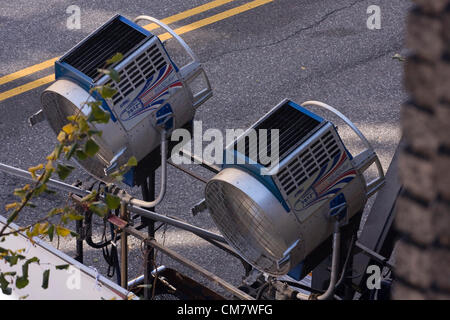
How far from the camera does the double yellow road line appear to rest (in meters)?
6.77

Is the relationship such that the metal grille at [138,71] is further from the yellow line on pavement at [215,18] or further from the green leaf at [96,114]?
the yellow line on pavement at [215,18]

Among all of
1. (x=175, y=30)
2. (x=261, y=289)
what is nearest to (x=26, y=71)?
(x=175, y=30)

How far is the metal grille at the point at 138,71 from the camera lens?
3.35m

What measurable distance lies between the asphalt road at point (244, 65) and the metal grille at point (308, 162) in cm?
225

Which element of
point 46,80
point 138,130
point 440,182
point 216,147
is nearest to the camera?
point 440,182

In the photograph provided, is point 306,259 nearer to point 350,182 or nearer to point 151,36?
point 350,182

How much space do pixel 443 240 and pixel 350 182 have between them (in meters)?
1.56

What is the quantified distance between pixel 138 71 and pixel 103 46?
0.25 meters

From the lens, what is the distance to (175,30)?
7336 mm

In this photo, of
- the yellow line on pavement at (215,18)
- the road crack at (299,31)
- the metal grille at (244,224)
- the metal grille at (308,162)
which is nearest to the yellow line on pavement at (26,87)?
the yellow line on pavement at (215,18)

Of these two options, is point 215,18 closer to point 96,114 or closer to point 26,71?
point 26,71

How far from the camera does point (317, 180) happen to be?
3020mm

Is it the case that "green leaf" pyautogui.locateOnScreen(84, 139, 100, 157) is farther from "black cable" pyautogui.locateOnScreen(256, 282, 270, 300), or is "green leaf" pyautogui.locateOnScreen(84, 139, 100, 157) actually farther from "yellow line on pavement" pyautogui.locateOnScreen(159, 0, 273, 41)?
"yellow line on pavement" pyautogui.locateOnScreen(159, 0, 273, 41)

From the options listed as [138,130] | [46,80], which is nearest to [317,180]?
[138,130]
